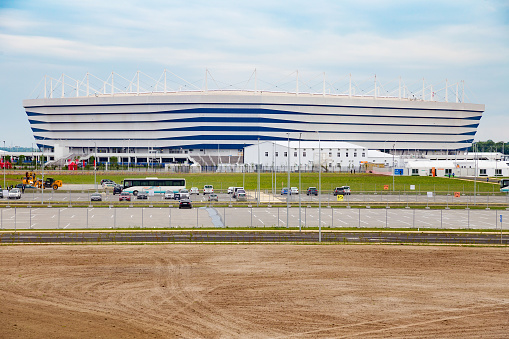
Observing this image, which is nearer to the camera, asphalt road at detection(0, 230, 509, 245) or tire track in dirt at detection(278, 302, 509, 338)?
tire track in dirt at detection(278, 302, 509, 338)

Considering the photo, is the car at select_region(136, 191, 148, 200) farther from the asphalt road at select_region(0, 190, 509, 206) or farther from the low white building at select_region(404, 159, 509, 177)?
the low white building at select_region(404, 159, 509, 177)

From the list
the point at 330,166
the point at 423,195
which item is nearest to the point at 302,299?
the point at 423,195

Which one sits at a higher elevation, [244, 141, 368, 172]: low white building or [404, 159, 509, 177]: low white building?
[244, 141, 368, 172]: low white building

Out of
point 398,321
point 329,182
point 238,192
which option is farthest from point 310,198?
point 398,321

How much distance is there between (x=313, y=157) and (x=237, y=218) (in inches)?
4009

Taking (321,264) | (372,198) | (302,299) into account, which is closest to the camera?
(302,299)

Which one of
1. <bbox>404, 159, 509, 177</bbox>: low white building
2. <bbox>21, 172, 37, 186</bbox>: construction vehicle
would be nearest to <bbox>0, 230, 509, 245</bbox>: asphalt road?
<bbox>21, 172, 37, 186</bbox>: construction vehicle

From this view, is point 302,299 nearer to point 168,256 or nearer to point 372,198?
point 168,256

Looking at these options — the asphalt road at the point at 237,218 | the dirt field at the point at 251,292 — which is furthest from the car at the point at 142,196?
the dirt field at the point at 251,292

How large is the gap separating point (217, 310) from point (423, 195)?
7736cm

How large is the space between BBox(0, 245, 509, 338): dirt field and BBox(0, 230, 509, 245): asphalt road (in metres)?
3.94

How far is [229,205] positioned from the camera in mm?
82438

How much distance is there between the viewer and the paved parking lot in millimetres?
61188

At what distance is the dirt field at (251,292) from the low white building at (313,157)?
11962 centimetres
